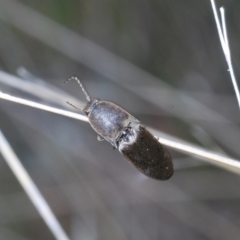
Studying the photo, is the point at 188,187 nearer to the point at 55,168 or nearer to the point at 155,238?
the point at 155,238

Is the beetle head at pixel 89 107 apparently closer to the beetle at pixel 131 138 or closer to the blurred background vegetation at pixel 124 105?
the beetle at pixel 131 138

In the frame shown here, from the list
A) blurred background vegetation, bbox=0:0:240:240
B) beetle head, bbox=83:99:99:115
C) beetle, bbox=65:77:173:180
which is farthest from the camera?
blurred background vegetation, bbox=0:0:240:240

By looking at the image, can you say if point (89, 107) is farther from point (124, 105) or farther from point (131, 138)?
point (124, 105)

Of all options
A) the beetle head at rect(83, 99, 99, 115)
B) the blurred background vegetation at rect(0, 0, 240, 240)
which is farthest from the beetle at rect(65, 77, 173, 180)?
the blurred background vegetation at rect(0, 0, 240, 240)

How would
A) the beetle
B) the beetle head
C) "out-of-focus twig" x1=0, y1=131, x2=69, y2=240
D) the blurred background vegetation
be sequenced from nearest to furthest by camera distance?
1. "out-of-focus twig" x1=0, y1=131, x2=69, y2=240
2. the beetle
3. the beetle head
4. the blurred background vegetation

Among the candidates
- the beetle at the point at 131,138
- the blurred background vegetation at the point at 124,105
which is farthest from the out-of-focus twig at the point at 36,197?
the blurred background vegetation at the point at 124,105

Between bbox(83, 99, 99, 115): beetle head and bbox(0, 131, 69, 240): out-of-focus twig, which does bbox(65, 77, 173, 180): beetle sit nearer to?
bbox(83, 99, 99, 115): beetle head

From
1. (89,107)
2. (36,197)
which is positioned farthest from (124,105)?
(36,197)
